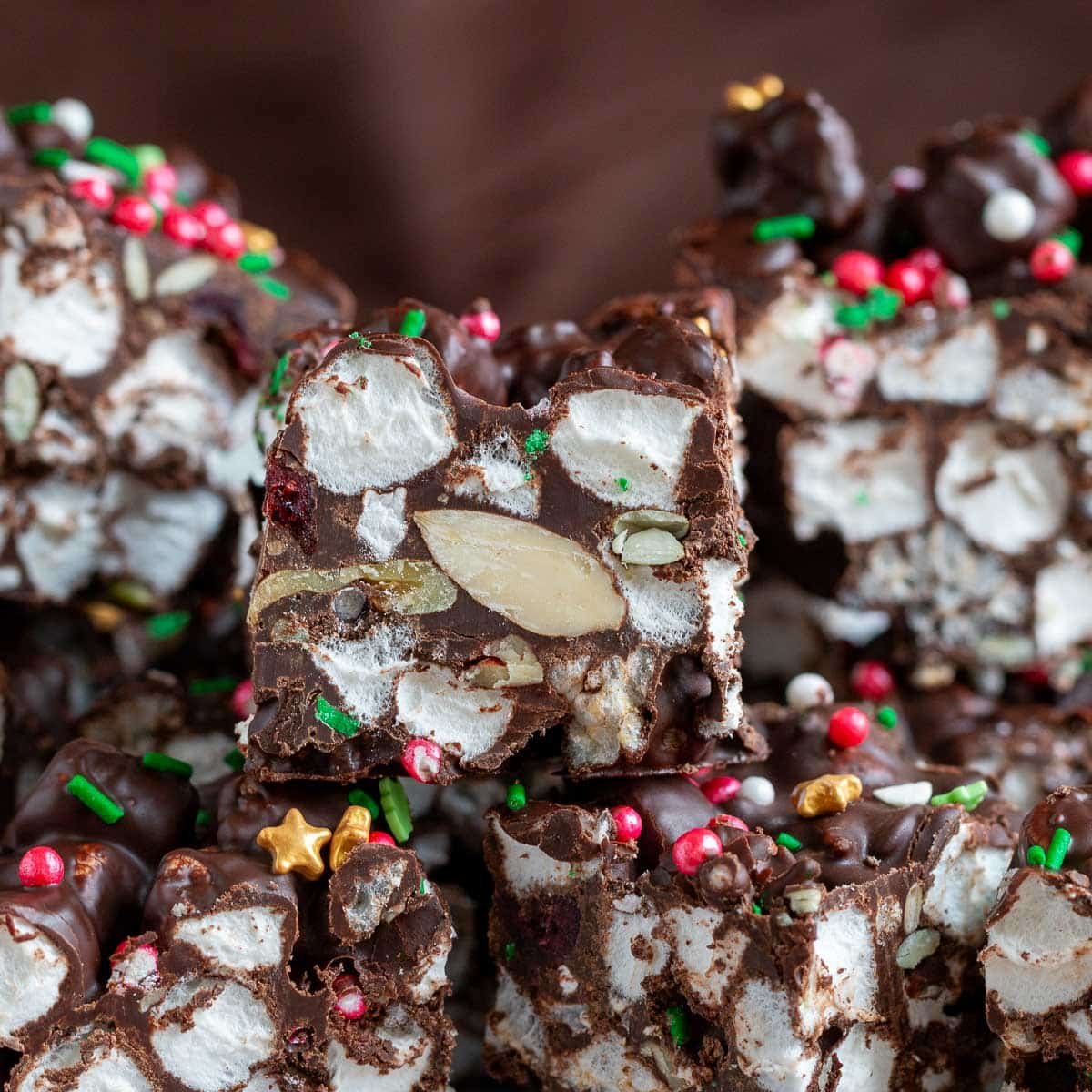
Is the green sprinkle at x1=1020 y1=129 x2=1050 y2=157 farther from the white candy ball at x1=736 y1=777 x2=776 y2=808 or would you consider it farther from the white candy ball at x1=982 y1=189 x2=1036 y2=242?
the white candy ball at x1=736 y1=777 x2=776 y2=808

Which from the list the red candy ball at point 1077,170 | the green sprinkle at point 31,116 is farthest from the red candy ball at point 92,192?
the red candy ball at point 1077,170

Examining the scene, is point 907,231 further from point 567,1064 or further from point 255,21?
point 255,21

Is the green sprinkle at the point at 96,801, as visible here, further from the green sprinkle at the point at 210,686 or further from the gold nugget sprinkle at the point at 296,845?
the green sprinkle at the point at 210,686

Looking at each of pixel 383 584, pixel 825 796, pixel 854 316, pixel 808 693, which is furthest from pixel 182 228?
pixel 825 796

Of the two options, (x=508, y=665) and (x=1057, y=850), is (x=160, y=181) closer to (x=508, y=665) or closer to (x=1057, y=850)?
(x=508, y=665)

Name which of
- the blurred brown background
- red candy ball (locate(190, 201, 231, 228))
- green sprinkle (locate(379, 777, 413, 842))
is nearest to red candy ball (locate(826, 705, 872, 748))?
green sprinkle (locate(379, 777, 413, 842))

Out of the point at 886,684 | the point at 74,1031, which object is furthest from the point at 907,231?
the point at 74,1031
